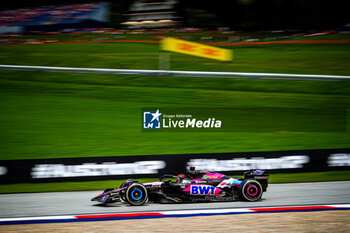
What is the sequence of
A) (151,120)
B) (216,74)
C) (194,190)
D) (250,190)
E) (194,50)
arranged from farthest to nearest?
(216,74), (194,50), (151,120), (250,190), (194,190)

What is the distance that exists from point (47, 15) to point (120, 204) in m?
23.1

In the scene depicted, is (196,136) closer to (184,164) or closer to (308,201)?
(184,164)

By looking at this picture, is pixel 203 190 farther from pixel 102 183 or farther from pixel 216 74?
pixel 216 74

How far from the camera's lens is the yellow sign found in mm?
18219

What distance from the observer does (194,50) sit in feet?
61.5

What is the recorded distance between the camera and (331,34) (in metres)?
26.4

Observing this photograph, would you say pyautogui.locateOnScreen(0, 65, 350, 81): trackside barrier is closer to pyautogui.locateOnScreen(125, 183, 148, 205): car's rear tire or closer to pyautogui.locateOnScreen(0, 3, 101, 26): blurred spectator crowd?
pyautogui.locateOnScreen(0, 3, 101, 26): blurred spectator crowd

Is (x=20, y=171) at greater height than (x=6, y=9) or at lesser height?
lesser

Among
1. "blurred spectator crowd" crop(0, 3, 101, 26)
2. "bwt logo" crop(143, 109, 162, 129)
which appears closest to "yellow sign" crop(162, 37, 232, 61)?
"bwt logo" crop(143, 109, 162, 129)

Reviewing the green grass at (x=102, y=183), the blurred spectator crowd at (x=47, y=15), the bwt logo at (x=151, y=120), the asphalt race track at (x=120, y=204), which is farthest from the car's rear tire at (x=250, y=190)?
the blurred spectator crowd at (x=47, y=15)

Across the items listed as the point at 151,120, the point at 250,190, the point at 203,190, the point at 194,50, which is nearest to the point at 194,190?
the point at 203,190

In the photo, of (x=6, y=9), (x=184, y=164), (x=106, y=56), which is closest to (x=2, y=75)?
(x=106, y=56)

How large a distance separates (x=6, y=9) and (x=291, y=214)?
26.2 metres

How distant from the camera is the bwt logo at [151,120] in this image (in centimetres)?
1452
